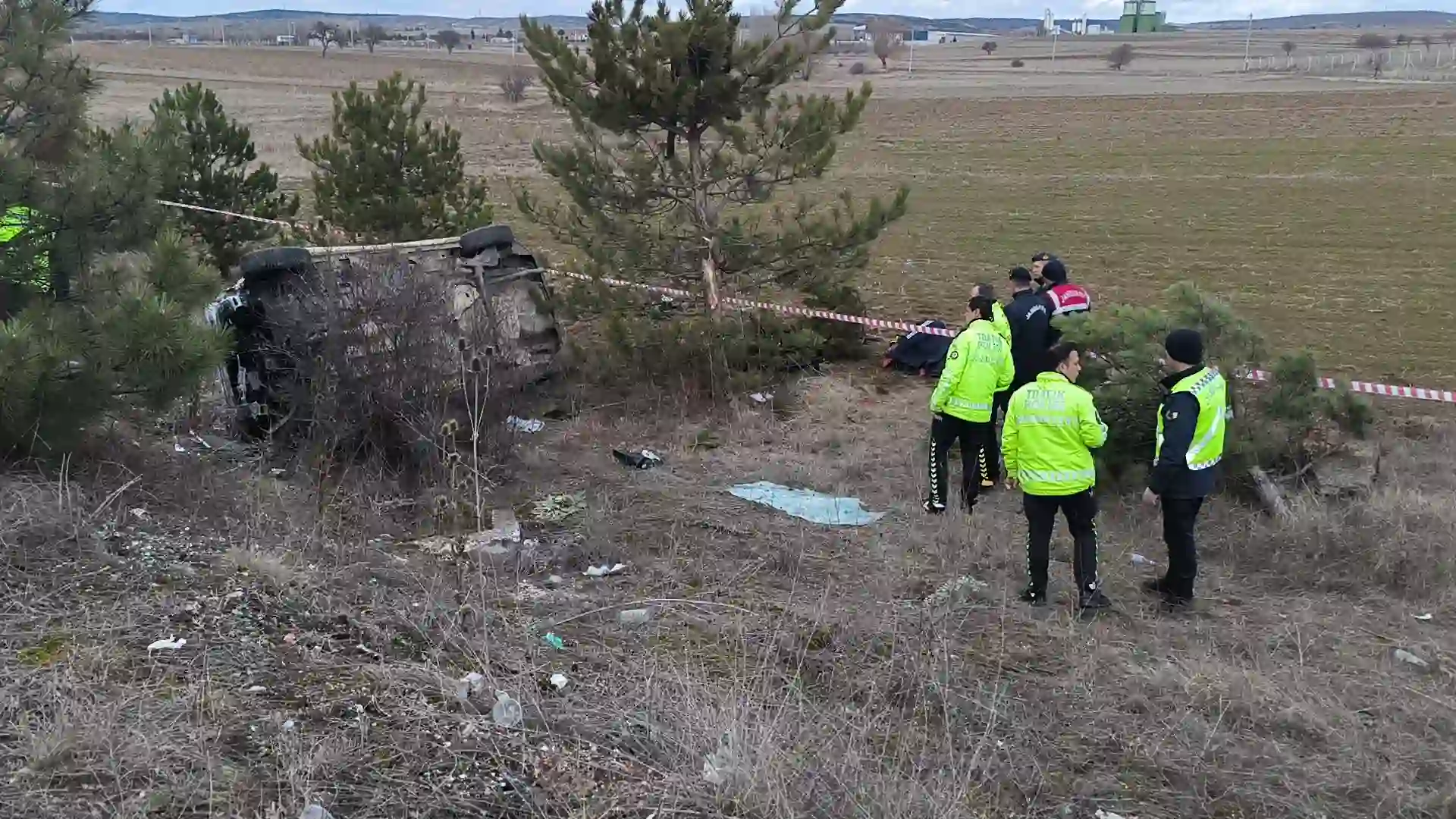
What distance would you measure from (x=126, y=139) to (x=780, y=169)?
21.5ft

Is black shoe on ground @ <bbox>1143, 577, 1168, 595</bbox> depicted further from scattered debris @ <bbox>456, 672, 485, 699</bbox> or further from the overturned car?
the overturned car

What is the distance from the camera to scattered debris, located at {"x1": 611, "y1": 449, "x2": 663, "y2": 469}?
8.98 meters

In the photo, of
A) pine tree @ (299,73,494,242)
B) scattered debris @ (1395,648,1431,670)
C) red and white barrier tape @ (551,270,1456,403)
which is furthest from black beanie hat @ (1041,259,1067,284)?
pine tree @ (299,73,494,242)

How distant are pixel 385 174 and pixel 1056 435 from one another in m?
9.56

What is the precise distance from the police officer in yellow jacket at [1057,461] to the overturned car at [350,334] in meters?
3.47

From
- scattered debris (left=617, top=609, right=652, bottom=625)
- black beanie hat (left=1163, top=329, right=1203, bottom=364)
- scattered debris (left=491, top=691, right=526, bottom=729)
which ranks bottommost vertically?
scattered debris (left=617, top=609, right=652, bottom=625)

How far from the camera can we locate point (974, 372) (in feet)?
26.6

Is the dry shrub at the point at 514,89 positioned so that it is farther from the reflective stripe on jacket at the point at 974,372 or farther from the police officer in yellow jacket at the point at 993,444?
the reflective stripe on jacket at the point at 974,372

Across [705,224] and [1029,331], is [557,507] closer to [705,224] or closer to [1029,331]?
[1029,331]

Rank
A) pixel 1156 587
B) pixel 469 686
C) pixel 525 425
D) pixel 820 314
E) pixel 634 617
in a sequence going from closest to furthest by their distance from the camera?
pixel 469 686 < pixel 634 617 < pixel 1156 587 < pixel 525 425 < pixel 820 314

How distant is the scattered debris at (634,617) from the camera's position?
5.37 meters

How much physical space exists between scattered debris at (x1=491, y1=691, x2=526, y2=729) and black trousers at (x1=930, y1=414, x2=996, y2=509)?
4.59m

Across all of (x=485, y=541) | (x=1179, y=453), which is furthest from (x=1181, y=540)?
(x=485, y=541)

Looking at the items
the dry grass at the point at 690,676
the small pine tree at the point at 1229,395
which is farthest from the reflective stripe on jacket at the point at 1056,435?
the small pine tree at the point at 1229,395
